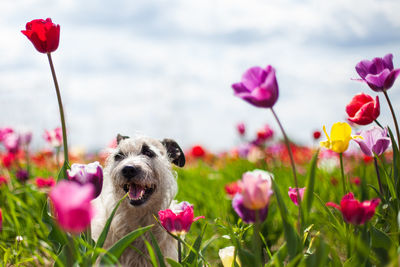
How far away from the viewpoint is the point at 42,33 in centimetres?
188

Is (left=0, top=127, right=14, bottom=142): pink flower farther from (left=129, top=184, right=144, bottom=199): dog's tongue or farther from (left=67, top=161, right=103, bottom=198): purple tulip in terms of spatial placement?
(left=67, top=161, right=103, bottom=198): purple tulip

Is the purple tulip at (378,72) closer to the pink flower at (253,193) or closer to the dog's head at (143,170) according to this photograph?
the pink flower at (253,193)

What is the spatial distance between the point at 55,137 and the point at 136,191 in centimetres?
134

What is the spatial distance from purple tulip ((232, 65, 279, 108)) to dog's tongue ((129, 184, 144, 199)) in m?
1.77

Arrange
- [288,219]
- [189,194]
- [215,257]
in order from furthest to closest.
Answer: [189,194], [215,257], [288,219]

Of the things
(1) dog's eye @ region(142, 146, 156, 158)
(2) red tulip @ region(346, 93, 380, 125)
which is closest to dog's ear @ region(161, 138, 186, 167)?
(1) dog's eye @ region(142, 146, 156, 158)

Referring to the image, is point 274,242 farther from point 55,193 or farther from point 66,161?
point 55,193

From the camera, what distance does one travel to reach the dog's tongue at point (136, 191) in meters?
3.07

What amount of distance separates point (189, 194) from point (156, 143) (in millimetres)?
1724

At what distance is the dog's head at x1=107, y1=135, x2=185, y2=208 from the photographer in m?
3.01

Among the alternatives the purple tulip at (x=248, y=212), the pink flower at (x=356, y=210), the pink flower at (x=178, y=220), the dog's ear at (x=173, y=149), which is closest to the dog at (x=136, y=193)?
the dog's ear at (x=173, y=149)

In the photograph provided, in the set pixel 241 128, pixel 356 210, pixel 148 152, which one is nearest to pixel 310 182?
pixel 356 210

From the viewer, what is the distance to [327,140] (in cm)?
200

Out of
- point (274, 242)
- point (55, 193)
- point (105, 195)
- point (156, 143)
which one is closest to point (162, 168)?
point (156, 143)
